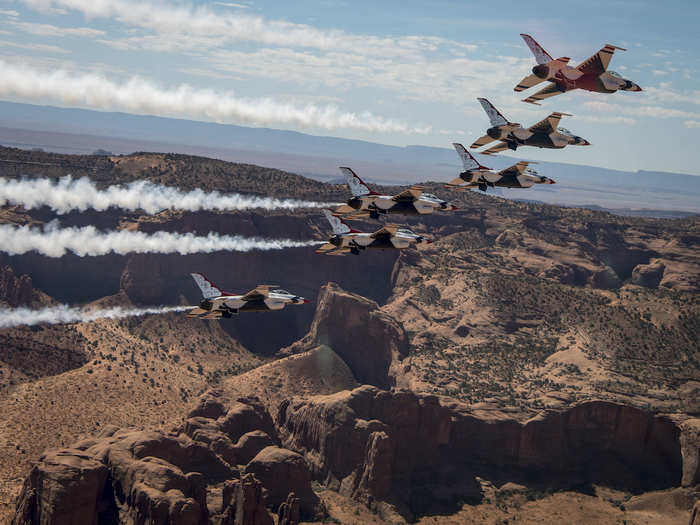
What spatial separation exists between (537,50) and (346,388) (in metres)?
67.8

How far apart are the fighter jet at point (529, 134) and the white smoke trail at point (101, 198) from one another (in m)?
78.1

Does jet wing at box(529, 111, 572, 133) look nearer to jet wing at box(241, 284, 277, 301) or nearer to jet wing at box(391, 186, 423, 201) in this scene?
jet wing at box(391, 186, 423, 201)

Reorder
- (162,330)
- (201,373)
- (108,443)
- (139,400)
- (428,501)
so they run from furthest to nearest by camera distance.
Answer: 1. (162,330)
2. (201,373)
3. (139,400)
4. (428,501)
5. (108,443)

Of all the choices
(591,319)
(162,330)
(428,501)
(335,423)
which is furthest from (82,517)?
(591,319)

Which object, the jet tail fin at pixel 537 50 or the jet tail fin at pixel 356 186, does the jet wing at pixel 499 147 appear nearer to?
the jet tail fin at pixel 537 50

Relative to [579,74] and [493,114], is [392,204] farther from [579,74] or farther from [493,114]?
[579,74]

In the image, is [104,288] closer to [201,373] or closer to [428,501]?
[201,373]

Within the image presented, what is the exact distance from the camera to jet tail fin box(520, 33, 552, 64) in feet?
203

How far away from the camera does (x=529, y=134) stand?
220 ft

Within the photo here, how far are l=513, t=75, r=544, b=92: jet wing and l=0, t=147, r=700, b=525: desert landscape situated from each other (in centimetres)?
4303

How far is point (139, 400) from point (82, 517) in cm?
3843

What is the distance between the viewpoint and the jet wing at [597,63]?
6069cm

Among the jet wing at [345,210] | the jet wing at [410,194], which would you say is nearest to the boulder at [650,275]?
the jet wing at [410,194]

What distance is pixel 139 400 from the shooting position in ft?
342
